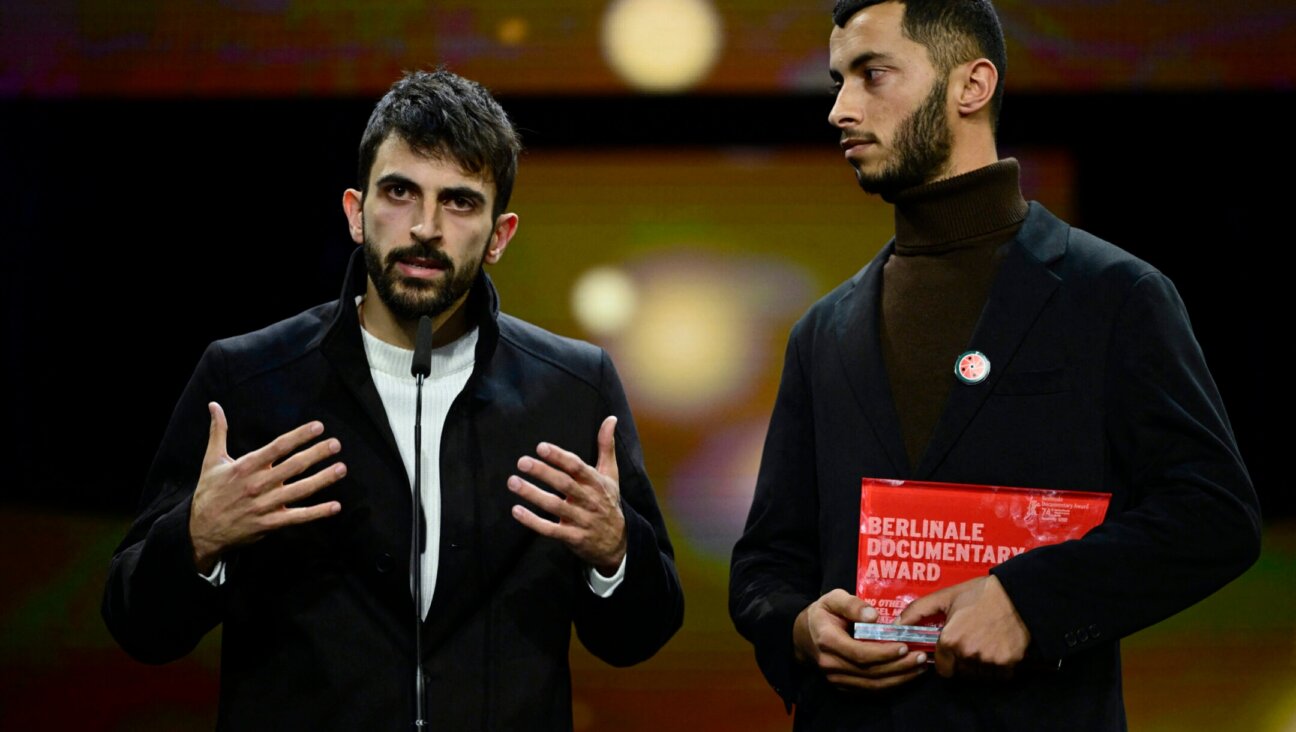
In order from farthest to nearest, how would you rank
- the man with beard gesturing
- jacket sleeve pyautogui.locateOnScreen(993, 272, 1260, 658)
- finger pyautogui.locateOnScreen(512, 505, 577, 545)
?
1. the man with beard gesturing
2. finger pyautogui.locateOnScreen(512, 505, 577, 545)
3. jacket sleeve pyautogui.locateOnScreen(993, 272, 1260, 658)

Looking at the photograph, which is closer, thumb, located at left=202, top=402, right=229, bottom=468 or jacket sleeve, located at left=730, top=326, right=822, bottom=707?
thumb, located at left=202, top=402, right=229, bottom=468

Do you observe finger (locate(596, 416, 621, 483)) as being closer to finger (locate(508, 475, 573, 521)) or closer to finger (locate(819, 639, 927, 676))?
finger (locate(508, 475, 573, 521))

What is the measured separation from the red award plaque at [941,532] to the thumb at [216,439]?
976 millimetres

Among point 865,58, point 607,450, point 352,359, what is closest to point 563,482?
point 607,450

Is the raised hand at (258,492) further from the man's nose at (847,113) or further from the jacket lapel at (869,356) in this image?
the man's nose at (847,113)

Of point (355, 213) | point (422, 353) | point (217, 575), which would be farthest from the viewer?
point (355, 213)

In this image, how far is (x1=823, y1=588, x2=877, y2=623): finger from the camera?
188 centimetres

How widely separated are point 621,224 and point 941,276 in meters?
1.52

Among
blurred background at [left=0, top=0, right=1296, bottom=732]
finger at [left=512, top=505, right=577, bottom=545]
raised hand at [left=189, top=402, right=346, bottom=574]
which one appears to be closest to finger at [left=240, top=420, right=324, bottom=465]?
raised hand at [left=189, top=402, right=346, bottom=574]

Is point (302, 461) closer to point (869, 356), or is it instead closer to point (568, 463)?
point (568, 463)

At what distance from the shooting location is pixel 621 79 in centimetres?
352

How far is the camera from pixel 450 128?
2.28 meters

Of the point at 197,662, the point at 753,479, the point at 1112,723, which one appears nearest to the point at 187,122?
the point at 197,662

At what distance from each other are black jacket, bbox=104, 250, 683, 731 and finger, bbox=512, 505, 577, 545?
17 centimetres
